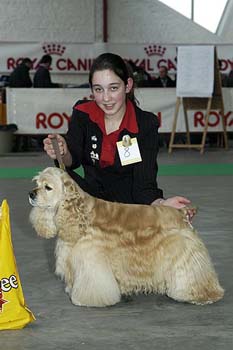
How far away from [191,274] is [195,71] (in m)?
6.80

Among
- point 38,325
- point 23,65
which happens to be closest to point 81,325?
point 38,325

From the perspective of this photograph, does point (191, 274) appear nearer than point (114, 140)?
Yes

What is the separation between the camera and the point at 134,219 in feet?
8.88

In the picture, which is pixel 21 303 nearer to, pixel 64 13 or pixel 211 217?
pixel 211 217

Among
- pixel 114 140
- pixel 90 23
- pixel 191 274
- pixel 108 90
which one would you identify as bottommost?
pixel 191 274

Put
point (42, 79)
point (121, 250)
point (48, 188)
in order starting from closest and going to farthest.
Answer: point (48, 188)
point (121, 250)
point (42, 79)

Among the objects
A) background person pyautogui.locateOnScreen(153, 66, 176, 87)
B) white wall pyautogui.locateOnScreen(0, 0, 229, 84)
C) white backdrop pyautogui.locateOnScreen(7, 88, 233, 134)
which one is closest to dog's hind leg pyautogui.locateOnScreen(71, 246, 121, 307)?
white backdrop pyautogui.locateOnScreen(7, 88, 233, 134)

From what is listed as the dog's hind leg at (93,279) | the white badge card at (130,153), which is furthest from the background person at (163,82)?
the dog's hind leg at (93,279)

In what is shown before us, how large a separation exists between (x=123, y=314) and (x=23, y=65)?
29.0 feet

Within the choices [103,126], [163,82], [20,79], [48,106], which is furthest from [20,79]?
[103,126]

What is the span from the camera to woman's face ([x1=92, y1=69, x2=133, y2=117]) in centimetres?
289

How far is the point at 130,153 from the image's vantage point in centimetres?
302

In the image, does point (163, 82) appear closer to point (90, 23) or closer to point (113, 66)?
point (90, 23)

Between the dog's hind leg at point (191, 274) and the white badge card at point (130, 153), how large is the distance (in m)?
0.44
